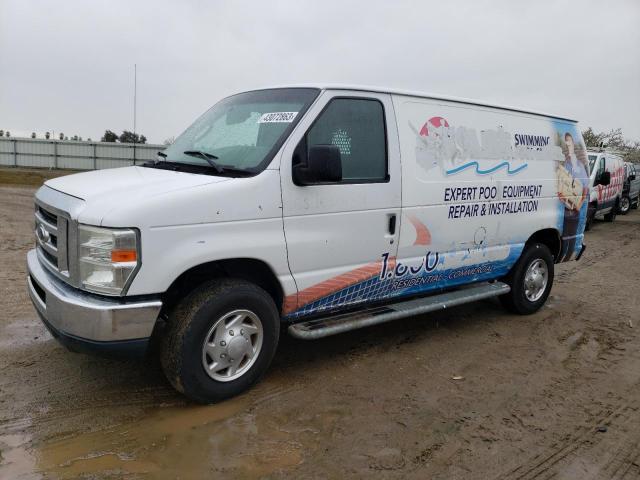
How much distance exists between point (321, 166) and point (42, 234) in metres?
2.09

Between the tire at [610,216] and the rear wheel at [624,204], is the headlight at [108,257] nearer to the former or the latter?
the tire at [610,216]

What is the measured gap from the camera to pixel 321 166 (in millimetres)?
3625

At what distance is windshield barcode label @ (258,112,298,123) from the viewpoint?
394 cm

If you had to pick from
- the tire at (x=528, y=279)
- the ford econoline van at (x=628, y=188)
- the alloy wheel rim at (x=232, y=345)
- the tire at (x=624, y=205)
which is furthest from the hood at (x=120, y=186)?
the tire at (x=624, y=205)

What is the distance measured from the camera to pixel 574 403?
397 cm

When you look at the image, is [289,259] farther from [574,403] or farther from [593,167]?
[593,167]

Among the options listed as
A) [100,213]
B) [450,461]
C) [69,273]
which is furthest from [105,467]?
[450,461]

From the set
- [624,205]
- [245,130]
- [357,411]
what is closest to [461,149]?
[245,130]

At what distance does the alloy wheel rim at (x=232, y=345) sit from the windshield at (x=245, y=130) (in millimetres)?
1056

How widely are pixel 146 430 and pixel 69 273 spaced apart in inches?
43.6

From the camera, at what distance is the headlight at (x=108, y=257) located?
3094 mm

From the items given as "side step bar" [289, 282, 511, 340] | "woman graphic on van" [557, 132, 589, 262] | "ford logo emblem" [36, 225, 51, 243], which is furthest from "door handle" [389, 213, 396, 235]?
"woman graphic on van" [557, 132, 589, 262]

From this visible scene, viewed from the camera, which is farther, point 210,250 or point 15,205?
point 15,205

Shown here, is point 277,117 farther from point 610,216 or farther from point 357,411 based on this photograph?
point 610,216
